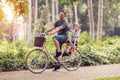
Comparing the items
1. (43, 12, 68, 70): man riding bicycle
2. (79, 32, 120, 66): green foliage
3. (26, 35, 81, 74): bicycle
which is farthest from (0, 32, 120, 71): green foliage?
(43, 12, 68, 70): man riding bicycle

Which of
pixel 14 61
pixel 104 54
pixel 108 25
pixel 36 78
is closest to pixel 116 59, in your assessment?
pixel 104 54

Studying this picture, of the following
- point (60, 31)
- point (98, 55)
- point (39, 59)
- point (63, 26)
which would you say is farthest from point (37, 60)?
point (98, 55)

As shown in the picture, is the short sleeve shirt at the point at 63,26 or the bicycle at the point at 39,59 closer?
the bicycle at the point at 39,59

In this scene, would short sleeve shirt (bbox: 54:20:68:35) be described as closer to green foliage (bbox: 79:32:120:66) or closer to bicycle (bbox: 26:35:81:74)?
bicycle (bbox: 26:35:81:74)

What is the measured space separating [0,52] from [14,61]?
2.55ft

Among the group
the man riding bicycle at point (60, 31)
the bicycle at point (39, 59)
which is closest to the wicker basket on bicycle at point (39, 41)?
the bicycle at point (39, 59)

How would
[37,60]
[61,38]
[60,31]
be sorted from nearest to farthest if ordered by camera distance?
1. [37,60]
2. [61,38]
3. [60,31]

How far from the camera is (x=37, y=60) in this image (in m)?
11.2

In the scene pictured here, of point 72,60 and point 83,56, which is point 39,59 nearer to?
point 72,60

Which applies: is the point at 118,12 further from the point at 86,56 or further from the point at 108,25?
the point at 86,56

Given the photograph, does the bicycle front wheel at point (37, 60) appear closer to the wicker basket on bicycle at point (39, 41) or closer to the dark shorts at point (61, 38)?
the wicker basket on bicycle at point (39, 41)

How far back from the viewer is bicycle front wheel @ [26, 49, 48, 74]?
11.0 m

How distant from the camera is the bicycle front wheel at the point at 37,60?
36.2 feet

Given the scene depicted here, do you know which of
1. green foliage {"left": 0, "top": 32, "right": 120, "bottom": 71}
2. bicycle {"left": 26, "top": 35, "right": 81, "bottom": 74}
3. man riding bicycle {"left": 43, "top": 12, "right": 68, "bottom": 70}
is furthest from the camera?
green foliage {"left": 0, "top": 32, "right": 120, "bottom": 71}
